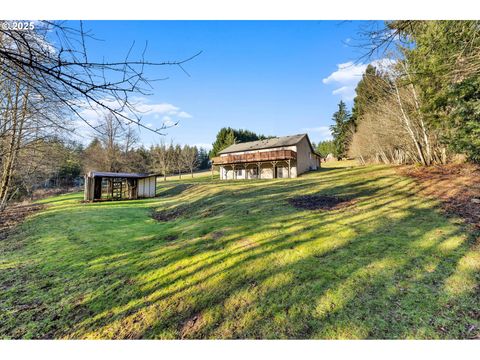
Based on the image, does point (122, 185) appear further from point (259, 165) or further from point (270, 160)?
point (270, 160)

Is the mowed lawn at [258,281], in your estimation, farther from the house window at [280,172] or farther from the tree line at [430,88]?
the house window at [280,172]

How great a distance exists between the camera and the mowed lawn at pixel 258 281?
2.99m

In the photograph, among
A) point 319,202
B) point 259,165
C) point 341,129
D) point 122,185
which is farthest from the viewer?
point 341,129

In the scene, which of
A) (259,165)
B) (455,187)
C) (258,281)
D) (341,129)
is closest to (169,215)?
(258,281)

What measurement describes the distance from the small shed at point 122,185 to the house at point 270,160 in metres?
9.78

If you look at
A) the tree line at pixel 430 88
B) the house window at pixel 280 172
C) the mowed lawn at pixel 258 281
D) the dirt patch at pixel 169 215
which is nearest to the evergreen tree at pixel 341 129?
the tree line at pixel 430 88

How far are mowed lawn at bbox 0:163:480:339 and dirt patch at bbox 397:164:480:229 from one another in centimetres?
103

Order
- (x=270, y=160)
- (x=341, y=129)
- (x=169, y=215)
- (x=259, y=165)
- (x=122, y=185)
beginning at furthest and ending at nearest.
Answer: (x=341, y=129)
(x=259, y=165)
(x=270, y=160)
(x=122, y=185)
(x=169, y=215)

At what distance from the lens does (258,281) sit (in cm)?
399

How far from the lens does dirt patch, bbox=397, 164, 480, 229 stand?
270 inches

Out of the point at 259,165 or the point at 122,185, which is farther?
the point at 259,165

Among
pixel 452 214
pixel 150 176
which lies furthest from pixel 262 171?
pixel 452 214

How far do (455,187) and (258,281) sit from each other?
10.5 metres
